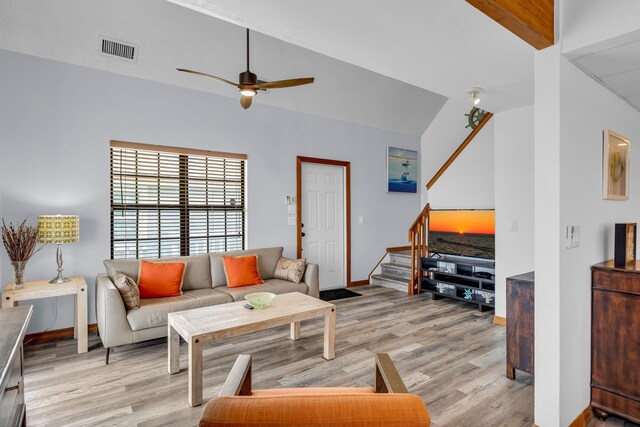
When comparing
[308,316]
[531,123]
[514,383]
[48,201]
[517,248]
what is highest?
[531,123]

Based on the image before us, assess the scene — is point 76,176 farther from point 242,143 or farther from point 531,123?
point 531,123

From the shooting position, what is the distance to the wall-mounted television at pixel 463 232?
15.5 ft

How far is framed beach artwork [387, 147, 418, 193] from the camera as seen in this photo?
634 cm

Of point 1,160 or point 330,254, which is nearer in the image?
point 1,160

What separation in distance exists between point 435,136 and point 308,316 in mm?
5046

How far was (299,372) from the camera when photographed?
279 centimetres

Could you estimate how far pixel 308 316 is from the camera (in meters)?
2.98

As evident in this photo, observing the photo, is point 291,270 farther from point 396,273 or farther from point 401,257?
point 401,257

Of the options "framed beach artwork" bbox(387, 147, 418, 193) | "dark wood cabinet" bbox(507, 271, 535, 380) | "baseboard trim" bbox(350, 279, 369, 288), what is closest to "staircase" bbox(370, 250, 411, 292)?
"baseboard trim" bbox(350, 279, 369, 288)

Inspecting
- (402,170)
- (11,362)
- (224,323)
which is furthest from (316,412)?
(402,170)

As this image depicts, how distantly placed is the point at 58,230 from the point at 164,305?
1180 millimetres

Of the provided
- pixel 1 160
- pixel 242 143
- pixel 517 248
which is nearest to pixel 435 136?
pixel 517 248

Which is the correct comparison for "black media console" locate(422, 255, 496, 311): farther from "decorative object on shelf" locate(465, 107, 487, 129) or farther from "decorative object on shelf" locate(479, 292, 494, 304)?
"decorative object on shelf" locate(465, 107, 487, 129)

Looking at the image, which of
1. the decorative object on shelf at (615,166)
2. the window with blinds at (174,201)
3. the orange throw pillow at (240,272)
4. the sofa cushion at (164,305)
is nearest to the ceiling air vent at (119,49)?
the window with blinds at (174,201)
